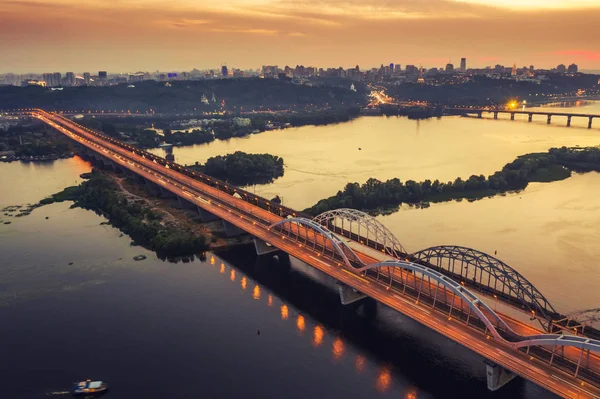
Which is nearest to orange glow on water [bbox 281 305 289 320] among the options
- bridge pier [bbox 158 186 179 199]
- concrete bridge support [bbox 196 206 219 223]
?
concrete bridge support [bbox 196 206 219 223]

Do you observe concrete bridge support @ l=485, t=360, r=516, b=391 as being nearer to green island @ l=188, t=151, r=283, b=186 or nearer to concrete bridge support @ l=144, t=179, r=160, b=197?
concrete bridge support @ l=144, t=179, r=160, b=197

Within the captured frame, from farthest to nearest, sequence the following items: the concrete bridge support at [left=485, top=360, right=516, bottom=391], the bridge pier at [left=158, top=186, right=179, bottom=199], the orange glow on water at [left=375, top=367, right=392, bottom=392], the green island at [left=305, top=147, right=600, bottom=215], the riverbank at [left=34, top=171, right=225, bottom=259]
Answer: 1. the bridge pier at [left=158, top=186, right=179, bottom=199]
2. the green island at [left=305, top=147, right=600, bottom=215]
3. the riverbank at [left=34, top=171, right=225, bottom=259]
4. the orange glow on water at [left=375, top=367, right=392, bottom=392]
5. the concrete bridge support at [left=485, top=360, right=516, bottom=391]

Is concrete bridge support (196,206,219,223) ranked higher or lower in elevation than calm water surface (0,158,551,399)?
higher

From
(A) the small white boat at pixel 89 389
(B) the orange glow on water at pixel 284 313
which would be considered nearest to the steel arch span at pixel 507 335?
(B) the orange glow on water at pixel 284 313

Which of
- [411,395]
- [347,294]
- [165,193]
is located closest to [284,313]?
[347,294]

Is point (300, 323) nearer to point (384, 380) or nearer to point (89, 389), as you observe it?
point (384, 380)

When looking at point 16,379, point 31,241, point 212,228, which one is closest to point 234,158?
point 212,228

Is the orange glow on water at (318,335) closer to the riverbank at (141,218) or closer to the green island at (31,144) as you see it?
the riverbank at (141,218)
